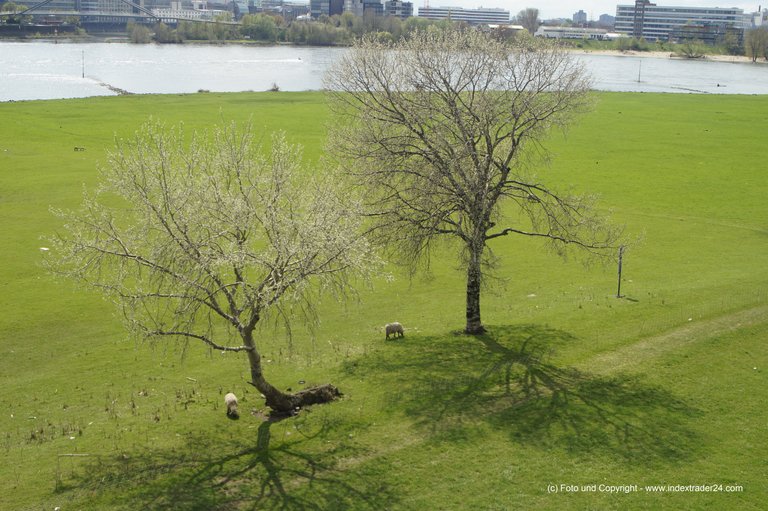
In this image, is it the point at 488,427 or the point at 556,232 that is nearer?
the point at 488,427

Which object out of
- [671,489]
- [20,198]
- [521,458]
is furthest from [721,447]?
[20,198]

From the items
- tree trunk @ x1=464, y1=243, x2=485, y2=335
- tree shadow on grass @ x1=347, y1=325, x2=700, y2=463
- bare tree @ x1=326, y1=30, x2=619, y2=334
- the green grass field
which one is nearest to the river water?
the green grass field

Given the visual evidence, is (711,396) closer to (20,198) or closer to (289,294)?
(289,294)

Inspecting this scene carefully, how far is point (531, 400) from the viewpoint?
22375 mm

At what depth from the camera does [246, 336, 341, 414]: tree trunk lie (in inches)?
806

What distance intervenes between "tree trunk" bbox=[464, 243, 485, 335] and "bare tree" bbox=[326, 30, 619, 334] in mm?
47

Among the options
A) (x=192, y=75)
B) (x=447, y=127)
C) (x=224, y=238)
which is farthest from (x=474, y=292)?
(x=192, y=75)

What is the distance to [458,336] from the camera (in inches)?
1104

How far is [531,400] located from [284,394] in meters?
6.77

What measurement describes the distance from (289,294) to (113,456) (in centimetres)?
555

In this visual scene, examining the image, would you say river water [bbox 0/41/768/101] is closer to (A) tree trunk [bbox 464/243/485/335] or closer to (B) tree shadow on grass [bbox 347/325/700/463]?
(A) tree trunk [bbox 464/243/485/335]

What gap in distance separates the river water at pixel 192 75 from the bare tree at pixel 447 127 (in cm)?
8657

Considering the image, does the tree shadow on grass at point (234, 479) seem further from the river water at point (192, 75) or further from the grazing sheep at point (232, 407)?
the river water at point (192, 75)

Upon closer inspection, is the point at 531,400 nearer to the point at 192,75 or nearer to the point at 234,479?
the point at 234,479
